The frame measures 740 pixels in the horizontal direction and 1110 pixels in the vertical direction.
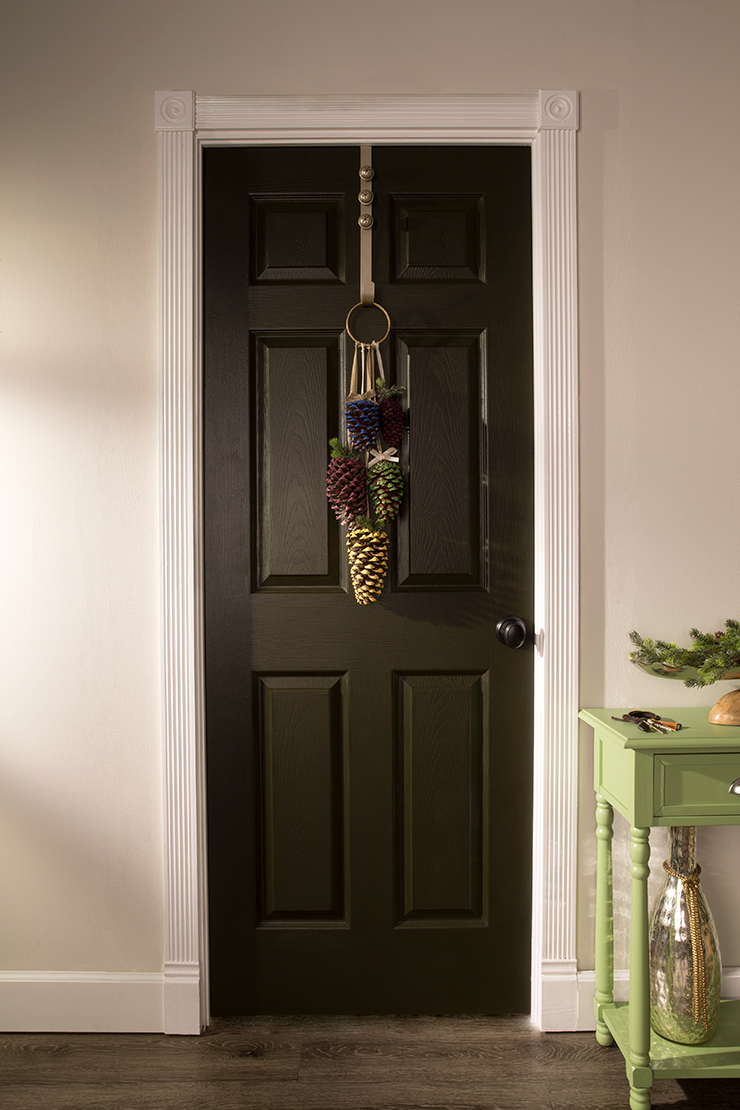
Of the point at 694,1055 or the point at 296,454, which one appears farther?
the point at 296,454

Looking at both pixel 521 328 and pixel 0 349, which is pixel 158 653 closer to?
pixel 0 349

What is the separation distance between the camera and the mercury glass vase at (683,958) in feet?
5.09

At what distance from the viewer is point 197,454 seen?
183 centimetres

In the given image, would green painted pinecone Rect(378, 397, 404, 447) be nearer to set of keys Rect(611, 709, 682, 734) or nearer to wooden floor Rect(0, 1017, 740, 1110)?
set of keys Rect(611, 709, 682, 734)

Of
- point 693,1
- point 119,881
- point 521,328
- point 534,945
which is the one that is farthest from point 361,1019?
point 693,1

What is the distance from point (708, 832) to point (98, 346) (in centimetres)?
205

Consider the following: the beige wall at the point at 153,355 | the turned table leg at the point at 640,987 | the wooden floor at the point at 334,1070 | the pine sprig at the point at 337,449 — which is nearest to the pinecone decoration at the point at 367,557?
the pine sprig at the point at 337,449

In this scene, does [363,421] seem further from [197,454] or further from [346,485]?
[197,454]

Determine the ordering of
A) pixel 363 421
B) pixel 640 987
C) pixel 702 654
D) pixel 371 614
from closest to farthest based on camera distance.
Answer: pixel 640 987, pixel 702 654, pixel 363 421, pixel 371 614

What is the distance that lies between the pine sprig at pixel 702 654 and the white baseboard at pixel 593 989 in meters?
0.79

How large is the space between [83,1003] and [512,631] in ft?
4.85

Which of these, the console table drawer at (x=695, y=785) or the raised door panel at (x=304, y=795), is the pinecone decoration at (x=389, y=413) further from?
the console table drawer at (x=695, y=785)

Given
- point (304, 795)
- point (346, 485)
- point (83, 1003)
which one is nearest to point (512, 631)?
point (346, 485)

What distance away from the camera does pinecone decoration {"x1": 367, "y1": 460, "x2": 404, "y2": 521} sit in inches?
69.9
